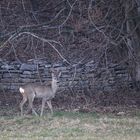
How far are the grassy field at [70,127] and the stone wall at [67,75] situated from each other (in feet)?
13.2

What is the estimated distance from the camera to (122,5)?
17703 millimetres

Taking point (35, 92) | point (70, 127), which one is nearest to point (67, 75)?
point (35, 92)

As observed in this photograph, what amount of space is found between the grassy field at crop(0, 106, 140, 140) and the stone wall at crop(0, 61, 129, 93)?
13.2 ft

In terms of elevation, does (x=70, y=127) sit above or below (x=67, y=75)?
below

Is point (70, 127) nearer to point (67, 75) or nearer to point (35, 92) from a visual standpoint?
point (35, 92)

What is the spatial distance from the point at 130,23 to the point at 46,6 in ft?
11.7

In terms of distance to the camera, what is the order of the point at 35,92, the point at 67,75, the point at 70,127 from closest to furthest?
the point at 70,127 < the point at 35,92 < the point at 67,75

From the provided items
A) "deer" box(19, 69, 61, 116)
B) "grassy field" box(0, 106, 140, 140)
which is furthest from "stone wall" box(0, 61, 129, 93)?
"grassy field" box(0, 106, 140, 140)

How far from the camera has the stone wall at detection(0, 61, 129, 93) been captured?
1925cm

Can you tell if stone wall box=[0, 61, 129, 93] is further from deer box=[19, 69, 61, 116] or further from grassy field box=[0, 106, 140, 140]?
grassy field box=[0, 106, 140, 140]

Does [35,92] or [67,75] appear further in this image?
[67,75]

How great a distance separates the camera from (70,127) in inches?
514

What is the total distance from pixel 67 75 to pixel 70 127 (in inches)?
263

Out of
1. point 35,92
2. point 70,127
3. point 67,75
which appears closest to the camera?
point 70,127
